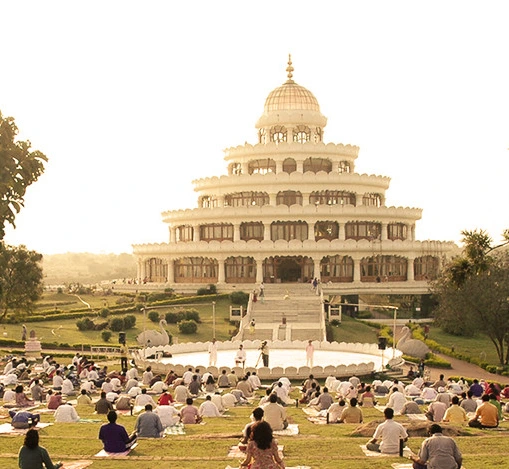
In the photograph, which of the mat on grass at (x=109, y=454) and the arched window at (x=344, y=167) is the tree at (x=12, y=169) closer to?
the mat on grass at (x=109, y=454)

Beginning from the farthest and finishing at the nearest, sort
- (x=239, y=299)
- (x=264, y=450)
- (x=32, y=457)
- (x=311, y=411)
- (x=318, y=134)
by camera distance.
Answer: (x=318, y=134), (x=239, y=299), (x=311, y=411), (x=32, y=457), (x=264, y=450)

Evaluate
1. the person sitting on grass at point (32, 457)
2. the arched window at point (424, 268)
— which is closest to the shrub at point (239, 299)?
the arched window at point (424, 268)

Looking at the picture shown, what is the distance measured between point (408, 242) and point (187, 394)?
209 ft

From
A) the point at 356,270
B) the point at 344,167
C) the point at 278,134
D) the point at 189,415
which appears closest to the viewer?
the point at 189,415

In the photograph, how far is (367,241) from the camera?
92.9m

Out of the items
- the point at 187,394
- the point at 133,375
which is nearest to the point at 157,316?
the point at 133,375

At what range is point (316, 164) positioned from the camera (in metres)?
102

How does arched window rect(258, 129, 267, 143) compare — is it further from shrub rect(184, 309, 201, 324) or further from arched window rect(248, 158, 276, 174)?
shrub rect(184, 309, 201, 324)

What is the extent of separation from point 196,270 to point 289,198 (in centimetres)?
1367

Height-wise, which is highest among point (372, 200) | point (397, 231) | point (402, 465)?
point (372, 200)

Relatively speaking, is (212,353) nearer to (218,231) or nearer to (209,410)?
(209,410)

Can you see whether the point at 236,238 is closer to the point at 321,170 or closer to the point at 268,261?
the point at 268,261

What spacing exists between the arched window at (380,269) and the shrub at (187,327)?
3053 centimetres

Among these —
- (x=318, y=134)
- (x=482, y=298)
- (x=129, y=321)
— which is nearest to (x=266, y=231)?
(x=318, y=134)
